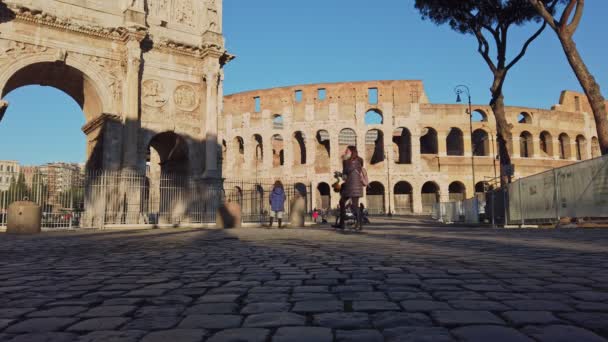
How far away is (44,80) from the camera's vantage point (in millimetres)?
16688

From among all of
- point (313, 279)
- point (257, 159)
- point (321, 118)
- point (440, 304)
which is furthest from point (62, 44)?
point (257, 159)

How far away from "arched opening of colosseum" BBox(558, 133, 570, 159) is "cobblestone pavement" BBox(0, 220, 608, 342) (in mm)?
45438

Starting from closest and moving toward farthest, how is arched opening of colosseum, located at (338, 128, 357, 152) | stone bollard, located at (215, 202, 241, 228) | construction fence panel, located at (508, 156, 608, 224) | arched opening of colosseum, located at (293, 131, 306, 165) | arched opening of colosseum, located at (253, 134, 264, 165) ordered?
construction fence panel, located at (508, 156, 608, 224) → stone bollard, located at (215, 202, 241, 228) → arched opening of colosseum, located at (253, 134, 264, 165) → arched opening of colosseum, located at (293, 131, 306, 165) → arched opening of colosseum, located at (338, 128, 357, 152)

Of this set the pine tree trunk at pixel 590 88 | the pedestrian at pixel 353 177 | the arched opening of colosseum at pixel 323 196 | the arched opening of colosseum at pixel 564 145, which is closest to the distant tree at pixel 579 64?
the pine tree trunk at pixel 590 88

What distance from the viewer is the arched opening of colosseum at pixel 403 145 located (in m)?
40.4

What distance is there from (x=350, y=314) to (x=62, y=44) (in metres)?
16.9

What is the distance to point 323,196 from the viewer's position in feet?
135

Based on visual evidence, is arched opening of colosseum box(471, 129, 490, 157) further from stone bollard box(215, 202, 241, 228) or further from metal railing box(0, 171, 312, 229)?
stone bollard box(215, 202, 241, 228)

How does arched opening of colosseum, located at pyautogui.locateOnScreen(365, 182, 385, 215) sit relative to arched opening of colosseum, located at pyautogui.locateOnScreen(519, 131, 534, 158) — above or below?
below

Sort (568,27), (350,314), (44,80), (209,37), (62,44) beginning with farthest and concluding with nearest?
(209,37) → (44,80) → (62,44) → (568,27) → (350,314)

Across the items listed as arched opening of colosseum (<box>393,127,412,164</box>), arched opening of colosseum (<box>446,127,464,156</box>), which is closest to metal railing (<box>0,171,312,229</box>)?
arched opening of colosseum (<box>393,127,412,164</box>)

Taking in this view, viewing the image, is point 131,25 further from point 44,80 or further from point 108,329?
point 108,329

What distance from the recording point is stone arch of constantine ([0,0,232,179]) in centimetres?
1501

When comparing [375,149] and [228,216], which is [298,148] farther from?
[228,216]
